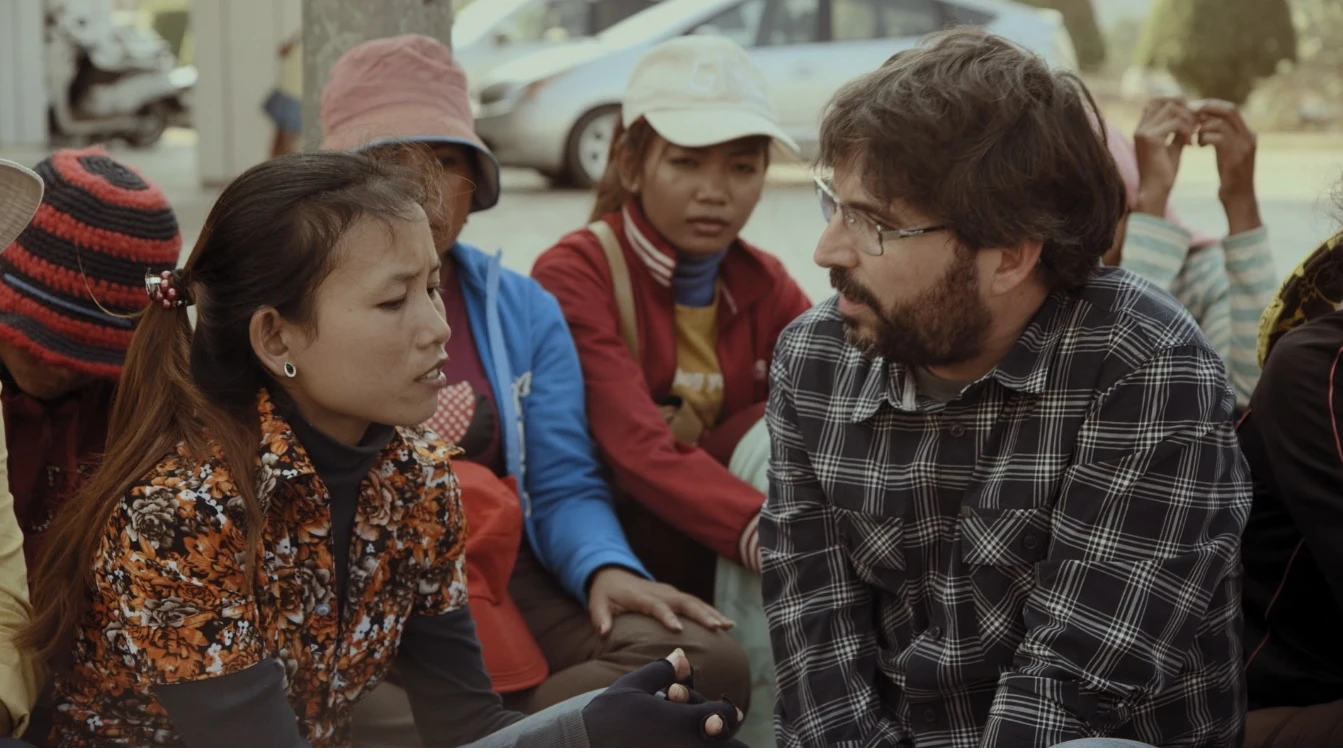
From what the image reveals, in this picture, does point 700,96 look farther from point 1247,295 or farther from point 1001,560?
point 1001,560

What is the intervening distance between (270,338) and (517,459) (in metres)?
1.04

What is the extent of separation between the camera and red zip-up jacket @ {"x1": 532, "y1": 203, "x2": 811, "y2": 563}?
3.55 meters

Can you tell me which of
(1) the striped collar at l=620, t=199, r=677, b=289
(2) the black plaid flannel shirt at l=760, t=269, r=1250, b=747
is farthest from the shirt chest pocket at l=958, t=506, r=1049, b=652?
(1) the striped collar at l=620, t=199, r=677, b=289

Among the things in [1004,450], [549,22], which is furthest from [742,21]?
[1004,450]

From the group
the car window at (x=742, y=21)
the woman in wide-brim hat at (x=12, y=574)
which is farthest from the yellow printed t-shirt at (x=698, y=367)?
the car window at (x=742, y=21)

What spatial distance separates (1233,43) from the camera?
1922 cm

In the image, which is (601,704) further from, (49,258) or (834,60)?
(834,60)

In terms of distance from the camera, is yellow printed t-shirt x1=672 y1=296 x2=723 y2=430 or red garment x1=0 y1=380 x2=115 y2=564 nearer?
red garment x1=0 y1=380 x2=115 y2=564

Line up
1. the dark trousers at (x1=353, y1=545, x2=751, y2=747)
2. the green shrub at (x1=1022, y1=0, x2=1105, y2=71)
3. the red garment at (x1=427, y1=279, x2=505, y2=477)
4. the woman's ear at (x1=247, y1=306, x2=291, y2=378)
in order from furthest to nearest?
the green shrub at (x1=1022, y1=0, x2=1105, y2=71) < the red garment at (x1=427, y1=279, x2=505, y2=477) < the dark trousers at (x1=353, y1=545, x2=751, y2=747) < the woman's ear at (x1=247, y1=306, x2=291, y2=378)

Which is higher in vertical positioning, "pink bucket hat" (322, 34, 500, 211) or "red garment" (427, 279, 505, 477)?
"pink bucket hat" (322, 34, 500, 211)

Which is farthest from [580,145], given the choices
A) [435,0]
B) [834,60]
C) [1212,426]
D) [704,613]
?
[1212,426]

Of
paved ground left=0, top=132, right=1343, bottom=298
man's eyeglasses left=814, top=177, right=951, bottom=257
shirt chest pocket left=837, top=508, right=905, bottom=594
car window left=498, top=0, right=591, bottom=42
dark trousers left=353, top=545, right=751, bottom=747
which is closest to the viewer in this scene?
man's eyeglasses left=814, top=177, right=951, bottom=257

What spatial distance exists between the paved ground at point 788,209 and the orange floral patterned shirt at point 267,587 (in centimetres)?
502

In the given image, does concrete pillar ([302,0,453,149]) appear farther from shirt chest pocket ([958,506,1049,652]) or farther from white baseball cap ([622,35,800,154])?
shirt chest pocket ([958,506,1049,652])
